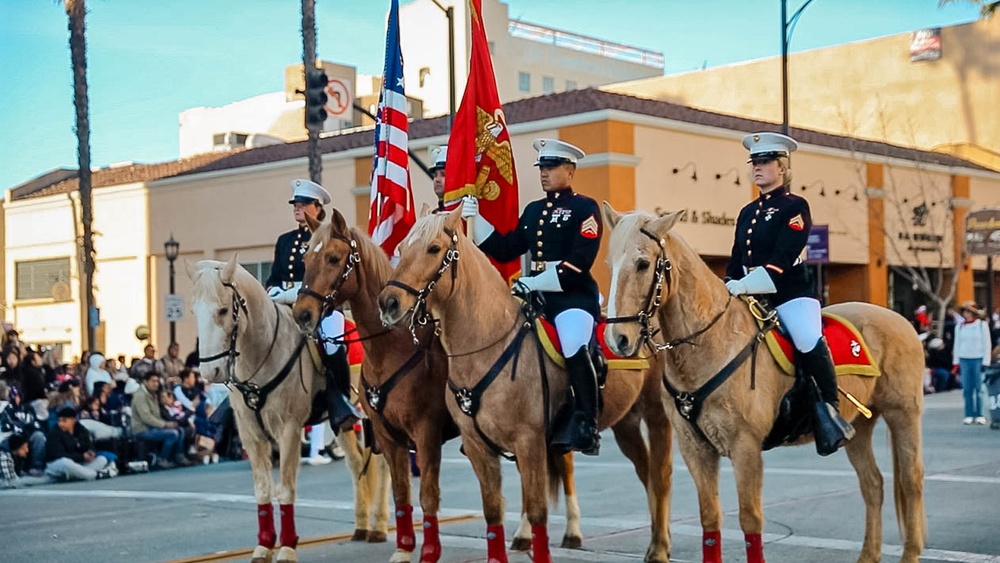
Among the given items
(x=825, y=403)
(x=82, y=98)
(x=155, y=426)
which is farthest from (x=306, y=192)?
(x=82, y=98)

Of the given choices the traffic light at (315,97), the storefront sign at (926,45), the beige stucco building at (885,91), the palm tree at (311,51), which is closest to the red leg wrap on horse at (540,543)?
the traffic light at (315,97)

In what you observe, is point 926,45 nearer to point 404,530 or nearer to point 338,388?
point 338,388

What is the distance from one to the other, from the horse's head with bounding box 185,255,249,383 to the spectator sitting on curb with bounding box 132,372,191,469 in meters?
9.43

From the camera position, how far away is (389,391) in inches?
332

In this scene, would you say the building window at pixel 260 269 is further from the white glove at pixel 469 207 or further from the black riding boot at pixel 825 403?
the black riding boot at pixel 825 403

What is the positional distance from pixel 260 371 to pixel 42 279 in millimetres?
36853

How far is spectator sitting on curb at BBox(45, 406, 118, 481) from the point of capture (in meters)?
16.5

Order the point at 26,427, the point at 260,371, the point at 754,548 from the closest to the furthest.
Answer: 1. the point at 754,548
2. the point at 260,371
3. the point at 26,427

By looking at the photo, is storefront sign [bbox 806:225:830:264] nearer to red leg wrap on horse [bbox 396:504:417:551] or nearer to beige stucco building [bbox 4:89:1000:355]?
beige stucco building [bbox 4:89:1000:355]

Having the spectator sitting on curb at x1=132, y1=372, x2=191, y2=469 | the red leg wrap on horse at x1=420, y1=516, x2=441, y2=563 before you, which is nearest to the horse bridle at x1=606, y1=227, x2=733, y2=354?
the red leg wrap on horse at x1=420, y1=516, x2=441, y2=563

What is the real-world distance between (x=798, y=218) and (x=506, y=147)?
293cm

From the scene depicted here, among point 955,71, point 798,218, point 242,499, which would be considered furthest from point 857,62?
point 798,218

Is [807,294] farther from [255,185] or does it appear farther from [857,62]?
[857,62]

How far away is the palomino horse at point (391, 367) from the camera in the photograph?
27.0ft
